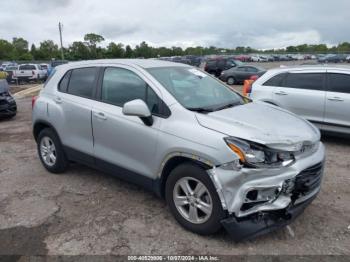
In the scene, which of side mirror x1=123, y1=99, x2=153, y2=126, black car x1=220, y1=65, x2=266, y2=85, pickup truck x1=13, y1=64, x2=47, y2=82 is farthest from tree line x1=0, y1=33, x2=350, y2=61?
side mirror x1=123, y1=99, x2=153, y2=126

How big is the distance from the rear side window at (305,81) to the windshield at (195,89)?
10.2ft

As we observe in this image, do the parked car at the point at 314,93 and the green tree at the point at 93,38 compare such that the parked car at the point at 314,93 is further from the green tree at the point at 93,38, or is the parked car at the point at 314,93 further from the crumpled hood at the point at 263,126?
the green tree at the point at 93,38

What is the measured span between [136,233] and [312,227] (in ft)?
6.02

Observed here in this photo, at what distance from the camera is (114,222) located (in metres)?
3.78

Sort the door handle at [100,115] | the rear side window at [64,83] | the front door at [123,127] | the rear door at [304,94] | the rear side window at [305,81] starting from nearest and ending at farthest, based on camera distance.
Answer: the front door at [123,127] < the door handle at [100,115] < the rear side window at [64,83] < the rear door at [304,94] < the rear side window at [305,81]

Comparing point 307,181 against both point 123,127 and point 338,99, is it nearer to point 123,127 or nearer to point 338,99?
point 123,127

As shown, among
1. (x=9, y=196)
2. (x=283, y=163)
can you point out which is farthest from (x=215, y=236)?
(x=9, y=196)

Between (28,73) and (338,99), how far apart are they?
2574cm

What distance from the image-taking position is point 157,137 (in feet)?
11.9

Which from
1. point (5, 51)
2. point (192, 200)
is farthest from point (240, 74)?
point (5, 51)

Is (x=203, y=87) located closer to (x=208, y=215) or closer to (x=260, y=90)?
(x=208, y=215)

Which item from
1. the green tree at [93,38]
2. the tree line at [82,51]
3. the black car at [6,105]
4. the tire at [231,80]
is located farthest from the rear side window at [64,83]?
the green tree at [93,38]

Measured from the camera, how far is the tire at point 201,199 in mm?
3180

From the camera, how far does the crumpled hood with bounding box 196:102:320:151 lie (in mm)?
3162
